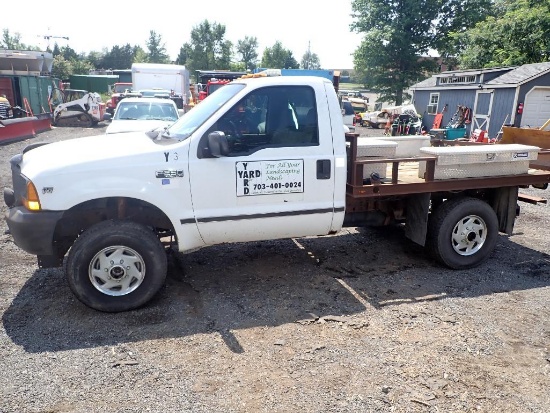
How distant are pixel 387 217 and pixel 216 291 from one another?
226cm

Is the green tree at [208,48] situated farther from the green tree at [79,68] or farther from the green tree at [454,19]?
the green tree at [454,19]

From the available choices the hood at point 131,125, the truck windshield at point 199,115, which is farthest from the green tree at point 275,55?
the truck windshield at point 199,115

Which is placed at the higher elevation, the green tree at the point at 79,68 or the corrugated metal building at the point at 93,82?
the green tree at the point at 79,68

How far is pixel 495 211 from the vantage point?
584 cm

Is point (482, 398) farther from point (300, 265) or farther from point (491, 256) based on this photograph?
point (491, 256)

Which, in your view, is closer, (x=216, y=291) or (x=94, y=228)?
(x=94, y=228)

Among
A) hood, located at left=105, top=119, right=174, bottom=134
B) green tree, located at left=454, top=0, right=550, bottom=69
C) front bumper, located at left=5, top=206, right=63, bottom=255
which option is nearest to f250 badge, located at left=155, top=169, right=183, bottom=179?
front bumper, located at left=5, top=206, right=63, bottom=255

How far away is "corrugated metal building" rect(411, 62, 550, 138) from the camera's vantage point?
778 inches

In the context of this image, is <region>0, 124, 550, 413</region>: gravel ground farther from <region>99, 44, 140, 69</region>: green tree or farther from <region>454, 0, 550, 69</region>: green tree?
<region>99, 44, 140, 69</region>: green tree

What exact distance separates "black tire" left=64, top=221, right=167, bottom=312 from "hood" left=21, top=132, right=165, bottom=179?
0.57 meters

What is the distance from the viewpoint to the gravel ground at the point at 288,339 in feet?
10.5

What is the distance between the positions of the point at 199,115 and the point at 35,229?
1.86 metres

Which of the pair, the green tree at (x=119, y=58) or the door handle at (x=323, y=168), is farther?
the green tree at (x=119, y=58)

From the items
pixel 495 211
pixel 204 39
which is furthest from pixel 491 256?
pixel 204 39
